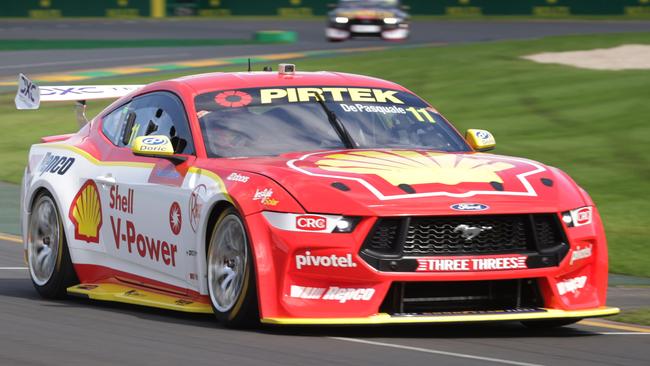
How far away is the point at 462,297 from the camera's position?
24.9ft

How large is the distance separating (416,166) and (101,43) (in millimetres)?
35271

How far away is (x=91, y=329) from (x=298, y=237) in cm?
128

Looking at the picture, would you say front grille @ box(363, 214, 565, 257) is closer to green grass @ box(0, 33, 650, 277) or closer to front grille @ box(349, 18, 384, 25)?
green grass @ box(0, 33, 650, 277)

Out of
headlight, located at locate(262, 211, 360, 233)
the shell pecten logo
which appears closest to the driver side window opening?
the shell pecten logo

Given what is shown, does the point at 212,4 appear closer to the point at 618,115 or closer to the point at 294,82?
the point at 618,115

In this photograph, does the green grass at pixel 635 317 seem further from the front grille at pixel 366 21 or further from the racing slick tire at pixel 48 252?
the front grille at pixel 366 21

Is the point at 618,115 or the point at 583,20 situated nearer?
the point at 618,115

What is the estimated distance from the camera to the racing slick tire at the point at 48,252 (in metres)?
9.73

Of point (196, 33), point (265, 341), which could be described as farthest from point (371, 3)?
point (265, 341)

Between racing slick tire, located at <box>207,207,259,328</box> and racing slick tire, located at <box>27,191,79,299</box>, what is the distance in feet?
6.36

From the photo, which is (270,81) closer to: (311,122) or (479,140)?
(311,122)

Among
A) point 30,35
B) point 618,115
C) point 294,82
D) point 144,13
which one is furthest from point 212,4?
point 294,82

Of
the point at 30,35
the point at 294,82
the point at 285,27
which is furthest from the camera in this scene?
the point at 285,27

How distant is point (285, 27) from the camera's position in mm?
50719
